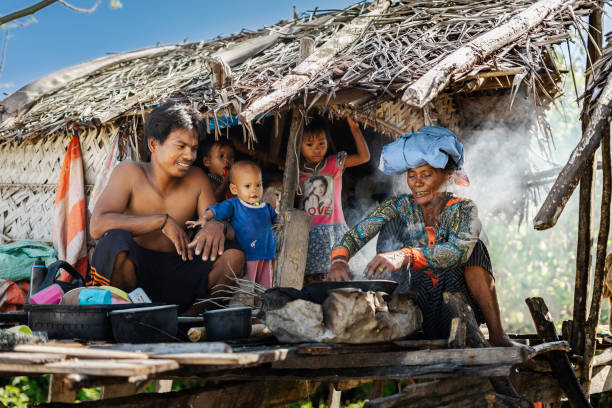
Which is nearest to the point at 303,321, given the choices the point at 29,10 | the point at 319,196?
the point at 319,196

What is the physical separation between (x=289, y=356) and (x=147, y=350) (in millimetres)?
601

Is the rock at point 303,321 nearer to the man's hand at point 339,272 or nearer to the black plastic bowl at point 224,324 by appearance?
the black plastic bowl at point 224,324

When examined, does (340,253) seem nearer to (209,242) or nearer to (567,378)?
(209,242)

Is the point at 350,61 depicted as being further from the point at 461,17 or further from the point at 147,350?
the point at 147,350

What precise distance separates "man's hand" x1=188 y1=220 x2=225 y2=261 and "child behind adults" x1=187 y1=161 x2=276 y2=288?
292 millimetres

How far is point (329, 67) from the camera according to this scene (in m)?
4.29

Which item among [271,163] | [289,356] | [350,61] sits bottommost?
[289,356]

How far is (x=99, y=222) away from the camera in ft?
14.2

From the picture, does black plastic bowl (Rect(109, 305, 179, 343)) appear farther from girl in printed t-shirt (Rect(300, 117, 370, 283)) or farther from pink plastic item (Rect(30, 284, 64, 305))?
girl in printed t-shirt (Rect(300, 117, 370, 283))

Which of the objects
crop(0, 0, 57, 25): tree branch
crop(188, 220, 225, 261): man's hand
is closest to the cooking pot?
crop(188, 220, 225, 261): man's hand

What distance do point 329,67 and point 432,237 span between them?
1384 millimetres

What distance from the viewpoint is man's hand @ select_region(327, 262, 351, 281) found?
360 centimetres

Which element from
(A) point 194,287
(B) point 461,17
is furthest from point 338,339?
(B) point 461,17

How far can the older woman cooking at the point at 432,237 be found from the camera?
3.42m
